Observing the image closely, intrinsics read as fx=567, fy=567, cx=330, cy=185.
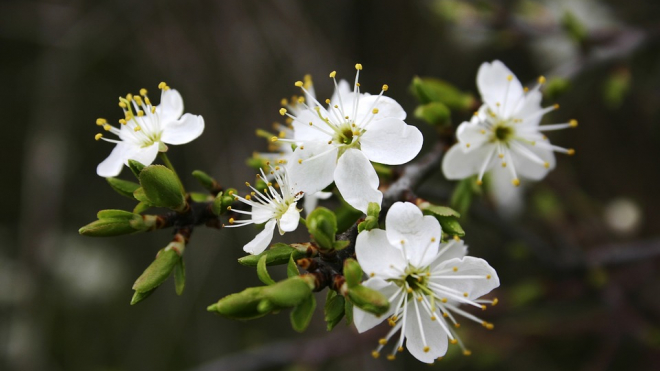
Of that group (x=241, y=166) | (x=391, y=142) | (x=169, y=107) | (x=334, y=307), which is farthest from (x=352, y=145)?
(x=241, y=166)

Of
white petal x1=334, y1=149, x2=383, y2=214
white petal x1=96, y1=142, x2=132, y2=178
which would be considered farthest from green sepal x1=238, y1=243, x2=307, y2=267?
white petal x1=96, y1=142, x2=132, y2=178

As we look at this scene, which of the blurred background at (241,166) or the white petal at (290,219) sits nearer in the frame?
the white petal at (290,219)

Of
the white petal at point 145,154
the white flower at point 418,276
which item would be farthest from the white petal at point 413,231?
the white petal at point 145,154

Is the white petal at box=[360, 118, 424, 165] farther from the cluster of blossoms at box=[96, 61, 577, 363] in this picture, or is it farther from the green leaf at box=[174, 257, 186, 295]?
the green leaf at box=[174, 257, 186, 295]

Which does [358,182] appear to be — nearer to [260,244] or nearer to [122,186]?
[260,244]

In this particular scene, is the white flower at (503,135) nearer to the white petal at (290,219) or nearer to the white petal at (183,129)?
the white petal at (290,219)

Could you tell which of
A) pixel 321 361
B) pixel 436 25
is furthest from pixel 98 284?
pixel 436 25
